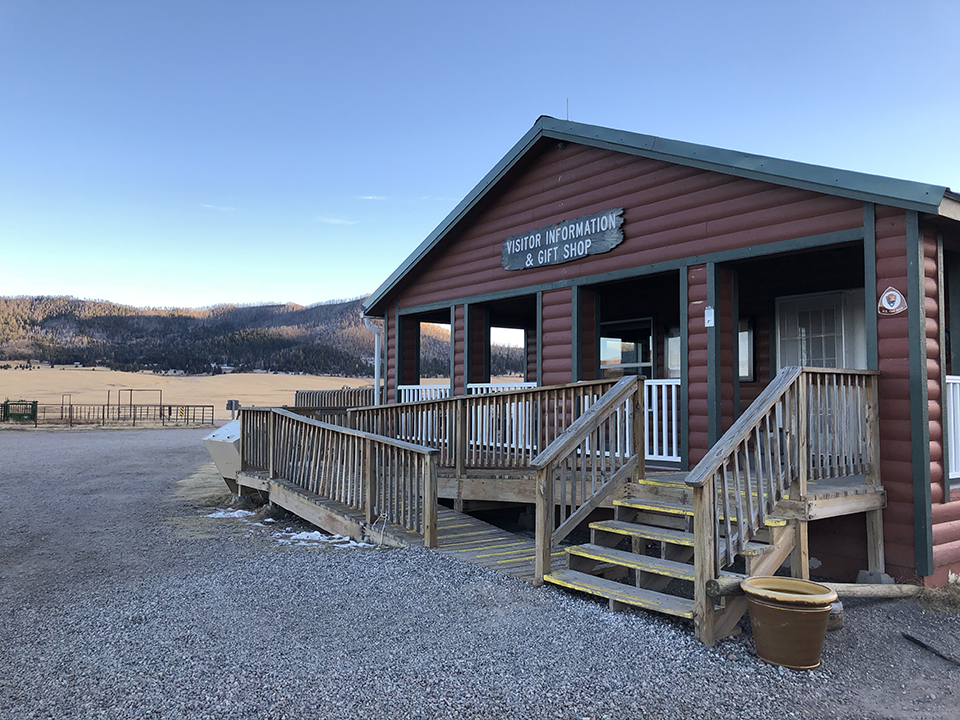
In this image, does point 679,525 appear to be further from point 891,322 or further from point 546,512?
point 891,322

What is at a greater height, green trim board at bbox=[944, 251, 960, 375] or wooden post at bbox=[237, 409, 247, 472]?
green trim board at bbox=[944, 251, 960, 375]

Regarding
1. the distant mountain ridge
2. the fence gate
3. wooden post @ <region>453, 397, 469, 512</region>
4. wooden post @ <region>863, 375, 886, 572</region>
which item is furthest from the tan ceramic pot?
the distant mountain ridge

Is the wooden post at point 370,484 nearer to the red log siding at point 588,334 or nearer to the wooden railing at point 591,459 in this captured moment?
the wooden railing at point 591,459

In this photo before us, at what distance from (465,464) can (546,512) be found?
2688 mm

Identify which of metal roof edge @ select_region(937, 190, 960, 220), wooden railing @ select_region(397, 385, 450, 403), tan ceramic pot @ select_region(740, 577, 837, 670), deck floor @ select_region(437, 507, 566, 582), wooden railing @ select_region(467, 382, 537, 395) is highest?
metal roof edge @ select_region(937, 190, 960, 220)

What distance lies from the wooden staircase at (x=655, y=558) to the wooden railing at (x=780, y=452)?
199 mm

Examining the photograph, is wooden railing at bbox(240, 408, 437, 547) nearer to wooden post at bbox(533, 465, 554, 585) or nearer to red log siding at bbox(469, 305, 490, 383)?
wooden post at bbox(533, 465, 554, 585)

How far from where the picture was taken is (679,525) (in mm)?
5219

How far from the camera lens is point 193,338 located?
275ft

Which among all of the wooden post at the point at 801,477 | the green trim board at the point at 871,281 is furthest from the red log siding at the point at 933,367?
the wooden post at the point at 801,477

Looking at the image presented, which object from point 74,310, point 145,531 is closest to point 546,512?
point 145,531

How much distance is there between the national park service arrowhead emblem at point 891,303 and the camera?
5.49 meters

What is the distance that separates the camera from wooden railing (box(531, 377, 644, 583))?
16.8 feet

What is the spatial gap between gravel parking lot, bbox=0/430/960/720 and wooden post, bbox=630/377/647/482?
4.85ft
